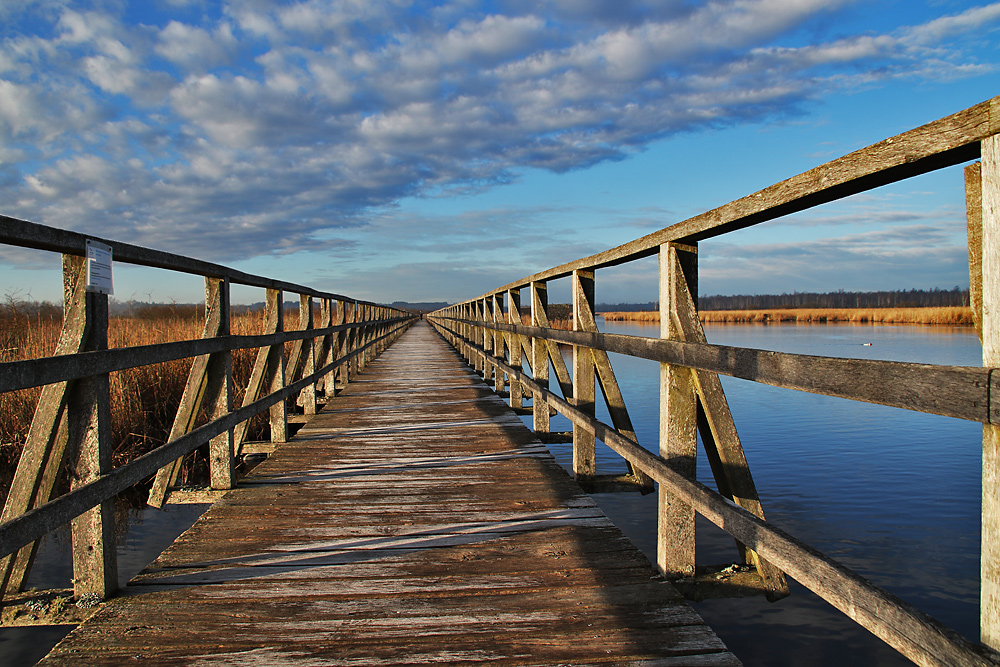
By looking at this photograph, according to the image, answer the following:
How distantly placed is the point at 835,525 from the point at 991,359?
216 inches

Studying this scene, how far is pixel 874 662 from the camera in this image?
3.35 m

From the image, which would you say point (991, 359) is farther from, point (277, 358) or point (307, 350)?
point (307, 350)

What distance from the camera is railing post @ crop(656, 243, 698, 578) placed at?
7.75ft

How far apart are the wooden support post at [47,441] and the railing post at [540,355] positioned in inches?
136

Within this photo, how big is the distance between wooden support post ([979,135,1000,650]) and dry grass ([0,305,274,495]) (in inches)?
206

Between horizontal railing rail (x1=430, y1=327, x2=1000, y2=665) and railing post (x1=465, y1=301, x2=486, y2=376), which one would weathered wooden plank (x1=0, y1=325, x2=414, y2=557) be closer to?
horizontal railing rail (x1=430, y1=327, x2=1000, y2=665)

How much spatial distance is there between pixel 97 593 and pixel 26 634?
4.76 feet

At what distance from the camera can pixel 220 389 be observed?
3623 mm

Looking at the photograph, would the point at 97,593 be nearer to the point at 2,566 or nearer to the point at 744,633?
the point at 2,566

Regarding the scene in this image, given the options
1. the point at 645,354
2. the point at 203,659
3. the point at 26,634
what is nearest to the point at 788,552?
the point at 645,354

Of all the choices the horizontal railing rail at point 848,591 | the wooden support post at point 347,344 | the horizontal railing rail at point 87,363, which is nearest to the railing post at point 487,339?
the wooden support post at point 347,344

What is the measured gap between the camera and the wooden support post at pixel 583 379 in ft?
12.8

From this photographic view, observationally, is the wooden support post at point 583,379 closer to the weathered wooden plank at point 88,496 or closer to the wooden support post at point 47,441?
the weathered wooden plank at point 88,496

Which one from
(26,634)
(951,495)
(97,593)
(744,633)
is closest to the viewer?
(97,593)
